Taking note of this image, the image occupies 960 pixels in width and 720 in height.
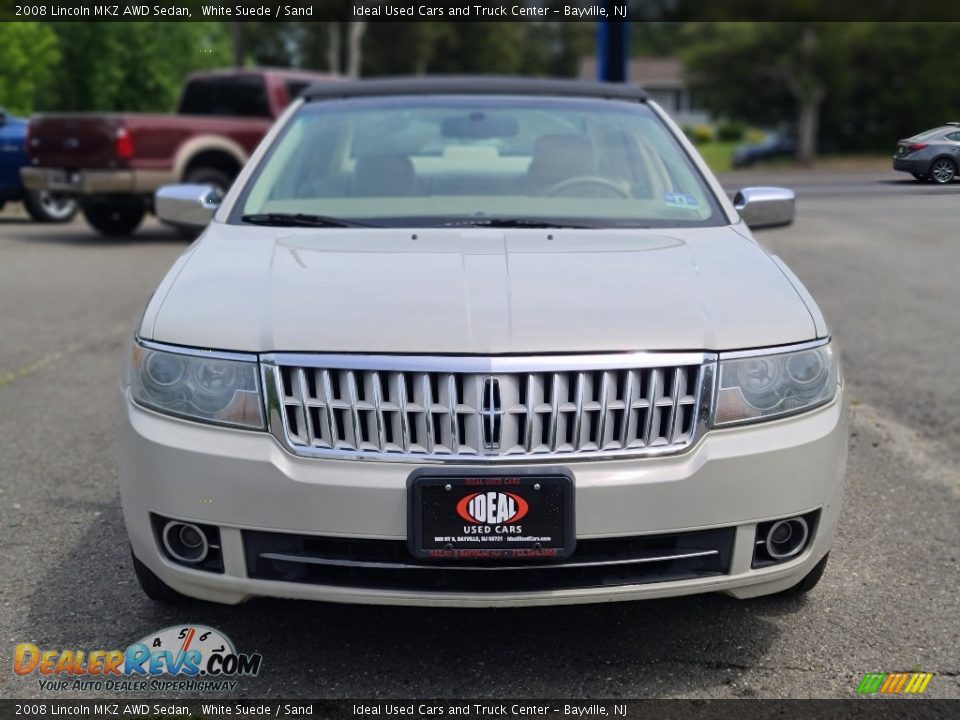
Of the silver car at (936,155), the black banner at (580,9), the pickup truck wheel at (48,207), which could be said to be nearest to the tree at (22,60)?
the black banner at (580,9)

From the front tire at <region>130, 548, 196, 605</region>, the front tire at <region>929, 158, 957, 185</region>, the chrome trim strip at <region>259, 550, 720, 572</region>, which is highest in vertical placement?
the front tire at <region>929, 158, 957, 185</region>

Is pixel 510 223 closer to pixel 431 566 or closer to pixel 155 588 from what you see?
pixel 431 566

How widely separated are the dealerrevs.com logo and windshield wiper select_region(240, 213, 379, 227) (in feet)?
4.52

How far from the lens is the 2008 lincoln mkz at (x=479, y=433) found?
270 centimetres

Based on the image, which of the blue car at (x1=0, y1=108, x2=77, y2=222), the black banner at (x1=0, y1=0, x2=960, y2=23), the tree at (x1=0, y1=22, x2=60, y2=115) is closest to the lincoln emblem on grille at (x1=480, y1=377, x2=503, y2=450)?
the black banner at (x1=0, y1=0, x2=960, y2=23)

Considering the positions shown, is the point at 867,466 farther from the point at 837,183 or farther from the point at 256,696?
the point at 256,696

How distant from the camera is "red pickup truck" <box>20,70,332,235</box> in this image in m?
13.1

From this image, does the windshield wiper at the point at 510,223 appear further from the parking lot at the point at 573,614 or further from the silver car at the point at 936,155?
the silver car at the point at 936,155

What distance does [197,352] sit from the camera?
289cm

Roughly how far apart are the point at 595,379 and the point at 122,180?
11504 mm

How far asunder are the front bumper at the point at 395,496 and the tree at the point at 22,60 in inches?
872

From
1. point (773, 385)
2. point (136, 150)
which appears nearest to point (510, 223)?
point (773, 385)

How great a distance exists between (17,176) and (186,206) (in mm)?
11270

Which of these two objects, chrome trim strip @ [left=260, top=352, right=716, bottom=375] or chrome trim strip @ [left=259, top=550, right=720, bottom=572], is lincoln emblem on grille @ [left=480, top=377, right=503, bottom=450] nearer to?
chrome trim strip @ [left=260, top=352, right=716, bottom=375]
